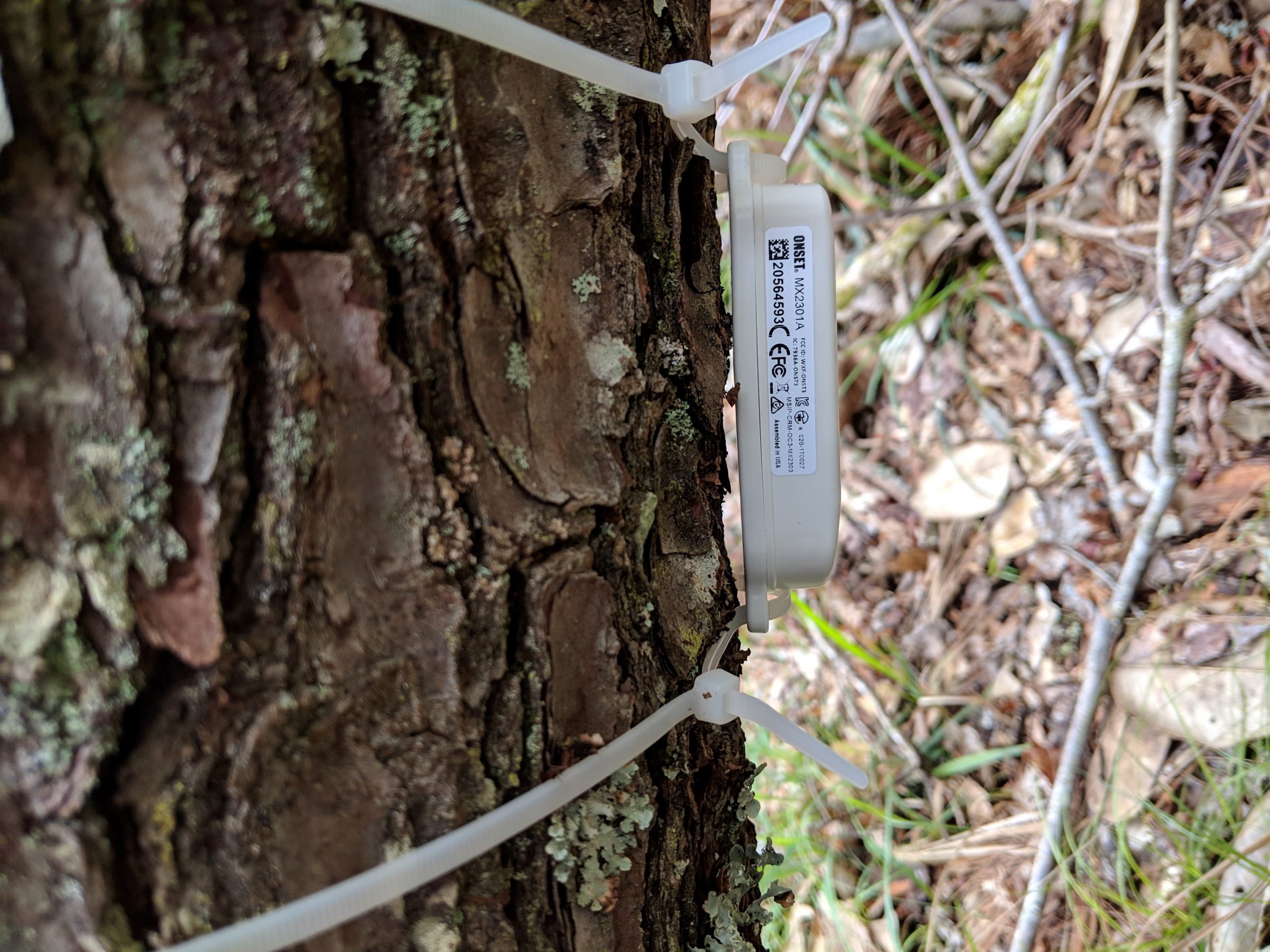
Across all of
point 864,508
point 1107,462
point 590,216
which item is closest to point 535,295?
point 590,216

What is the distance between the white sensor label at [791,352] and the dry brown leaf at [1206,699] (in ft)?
3.19

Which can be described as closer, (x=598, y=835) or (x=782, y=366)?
(x=598, y=835)

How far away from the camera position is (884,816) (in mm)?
1584

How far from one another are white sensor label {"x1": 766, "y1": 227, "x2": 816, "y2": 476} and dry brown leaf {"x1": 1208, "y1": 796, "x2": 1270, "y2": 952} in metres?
0.92

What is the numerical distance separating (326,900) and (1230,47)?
5.86ft

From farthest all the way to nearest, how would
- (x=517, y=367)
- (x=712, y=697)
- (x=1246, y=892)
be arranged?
1. (x=1246, y=892)
2. (x=712, y=697)
3. (x=517, y=367)

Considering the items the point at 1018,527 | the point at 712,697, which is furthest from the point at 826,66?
the point at 712,697

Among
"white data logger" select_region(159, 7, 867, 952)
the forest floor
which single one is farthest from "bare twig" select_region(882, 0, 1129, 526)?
"white data logger" select_region(159, 7, 867, 952)

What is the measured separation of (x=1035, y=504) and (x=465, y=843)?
138 centimetres

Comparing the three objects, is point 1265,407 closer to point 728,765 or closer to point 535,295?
point 728,765

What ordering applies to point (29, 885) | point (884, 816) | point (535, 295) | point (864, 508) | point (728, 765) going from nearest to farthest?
point (29, 885) → point (535, 295) → point (728, 765) → point (884, 816) → point (864, 508)

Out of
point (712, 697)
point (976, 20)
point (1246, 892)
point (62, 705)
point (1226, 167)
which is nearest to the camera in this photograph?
point (62, 705)

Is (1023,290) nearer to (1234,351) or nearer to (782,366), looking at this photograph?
(1234,351)

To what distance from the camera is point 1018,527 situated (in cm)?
156
